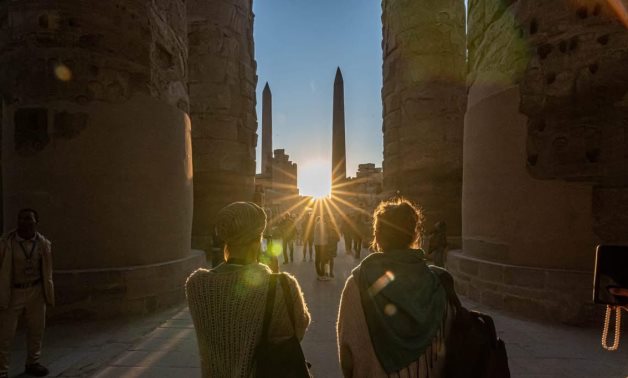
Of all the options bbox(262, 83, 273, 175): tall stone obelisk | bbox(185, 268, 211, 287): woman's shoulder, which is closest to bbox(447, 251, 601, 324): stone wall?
bbox(185, 268, 211, 287): woman's shoulder

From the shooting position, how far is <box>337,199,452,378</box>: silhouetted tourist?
144 cm

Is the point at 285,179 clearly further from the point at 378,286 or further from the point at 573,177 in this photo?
the point at 378,286

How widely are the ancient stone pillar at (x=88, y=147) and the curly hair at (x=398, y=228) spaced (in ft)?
13.9

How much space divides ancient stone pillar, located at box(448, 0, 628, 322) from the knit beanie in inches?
177

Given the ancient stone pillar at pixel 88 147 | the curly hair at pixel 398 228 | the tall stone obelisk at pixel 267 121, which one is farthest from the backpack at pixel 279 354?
the tall stone obelisk at pixel 267 121

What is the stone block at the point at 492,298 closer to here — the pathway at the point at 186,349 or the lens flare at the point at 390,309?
the pathway at the point at 186,349

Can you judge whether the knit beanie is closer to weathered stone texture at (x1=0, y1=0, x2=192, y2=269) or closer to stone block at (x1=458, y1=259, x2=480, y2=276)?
weathered stone texture at (x1=0, y1=0, x2=192, y2=269)

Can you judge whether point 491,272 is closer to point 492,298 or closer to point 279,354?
point 492,298

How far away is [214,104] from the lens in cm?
986

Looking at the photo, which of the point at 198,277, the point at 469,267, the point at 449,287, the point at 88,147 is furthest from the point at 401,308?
the point at 88,147

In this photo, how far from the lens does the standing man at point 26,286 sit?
10.1 ft

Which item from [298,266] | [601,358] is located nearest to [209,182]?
[298,266]

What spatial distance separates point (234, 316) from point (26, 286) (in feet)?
9.70

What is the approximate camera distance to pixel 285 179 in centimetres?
3312
